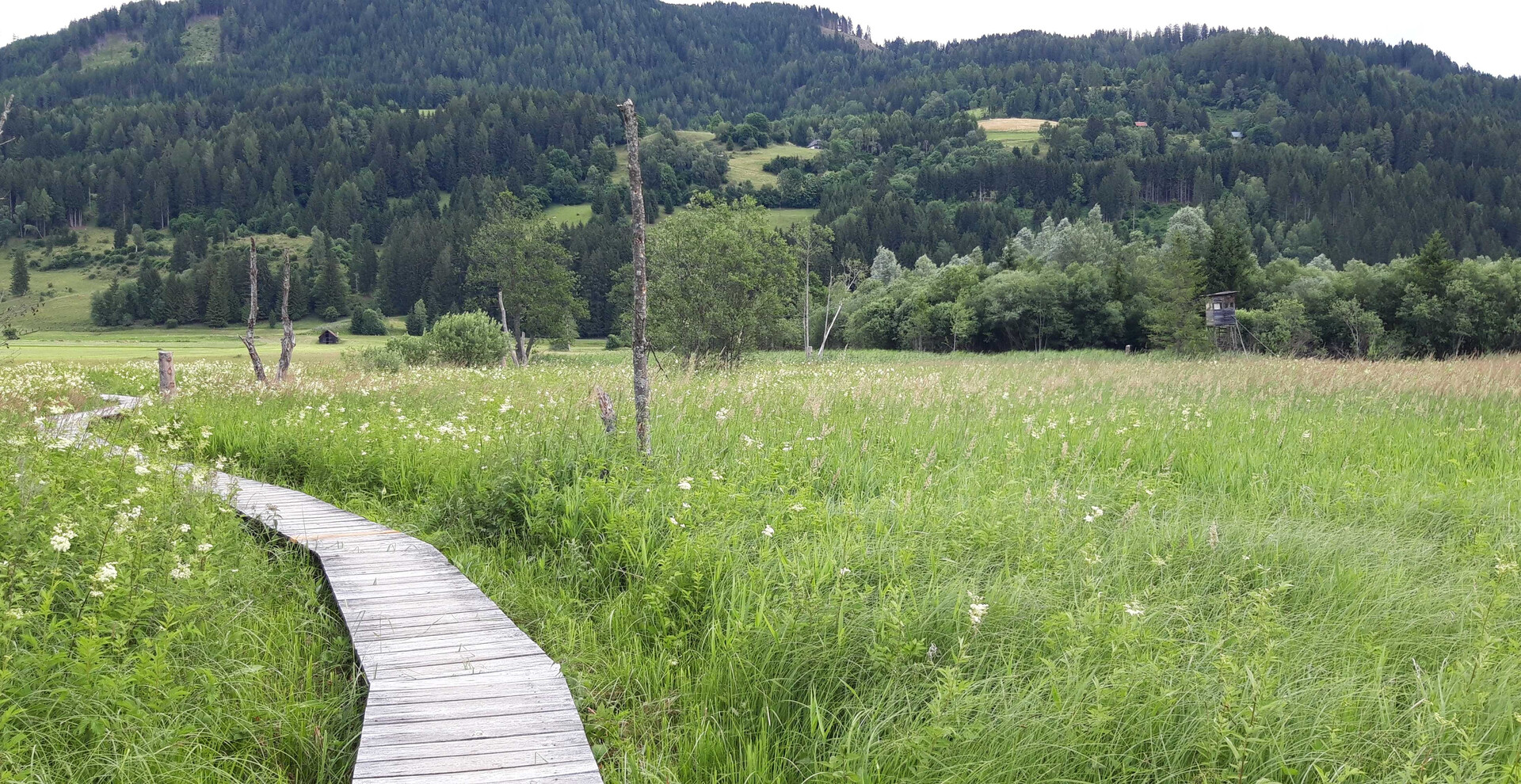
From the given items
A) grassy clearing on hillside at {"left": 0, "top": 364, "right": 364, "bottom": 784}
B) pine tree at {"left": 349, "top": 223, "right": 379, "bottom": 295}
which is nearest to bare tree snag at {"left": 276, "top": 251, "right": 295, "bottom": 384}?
grassy clearing on hillside at {"left": 0, "top": 364, "right": 364, "bottom": 784}

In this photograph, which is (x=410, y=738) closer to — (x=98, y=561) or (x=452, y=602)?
(x=452, y=602)

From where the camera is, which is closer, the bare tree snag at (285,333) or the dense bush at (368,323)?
the bare tree snag at (285,333)

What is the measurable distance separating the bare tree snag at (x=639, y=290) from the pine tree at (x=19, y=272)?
113 m

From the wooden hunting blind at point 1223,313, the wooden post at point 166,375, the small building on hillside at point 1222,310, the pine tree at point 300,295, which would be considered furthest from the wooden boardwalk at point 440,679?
the pine tree at point 300,295

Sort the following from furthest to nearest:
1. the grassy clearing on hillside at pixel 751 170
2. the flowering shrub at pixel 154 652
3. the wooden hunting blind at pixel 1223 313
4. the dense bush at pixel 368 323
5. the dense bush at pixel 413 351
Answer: the grassy clearing on hillside at pixel 751 170
the dense bush at pixel 368 323
the wooden hunting blind at pixel 1223 313
the dense bush at pixel 413 351
the flowering shrub at pixel 154 652

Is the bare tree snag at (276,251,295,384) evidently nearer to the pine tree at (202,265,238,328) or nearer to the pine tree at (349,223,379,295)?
the pine tree at (202,265,238,328)

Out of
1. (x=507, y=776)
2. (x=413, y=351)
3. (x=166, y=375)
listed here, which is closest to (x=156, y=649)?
(x=507, y=776)

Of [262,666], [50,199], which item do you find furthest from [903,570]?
[50,199]

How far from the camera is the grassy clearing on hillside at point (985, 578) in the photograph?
3531mm

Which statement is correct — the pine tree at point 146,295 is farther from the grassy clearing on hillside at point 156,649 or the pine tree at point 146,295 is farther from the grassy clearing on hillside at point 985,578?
the grassy clearing on hillside at point 156,649

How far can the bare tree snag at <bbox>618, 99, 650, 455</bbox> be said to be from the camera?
704cm

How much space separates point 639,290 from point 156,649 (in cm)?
440

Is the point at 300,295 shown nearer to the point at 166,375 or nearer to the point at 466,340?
the point at 466,340

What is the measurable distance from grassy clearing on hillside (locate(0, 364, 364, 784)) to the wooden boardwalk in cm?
28
